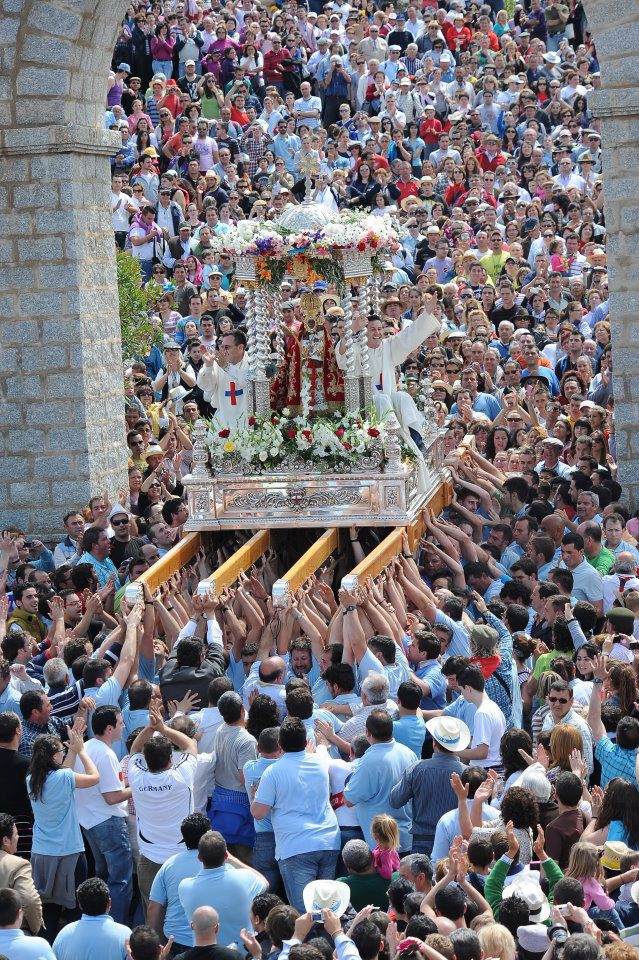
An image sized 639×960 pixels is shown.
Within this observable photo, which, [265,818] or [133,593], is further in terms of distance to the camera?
[133,593]

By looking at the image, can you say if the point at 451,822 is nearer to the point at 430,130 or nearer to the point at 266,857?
the point at 266,857

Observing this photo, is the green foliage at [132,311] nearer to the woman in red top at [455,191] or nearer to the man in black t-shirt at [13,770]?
the woman in red top at [455,191]

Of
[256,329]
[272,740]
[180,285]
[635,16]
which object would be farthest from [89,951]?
[180,285]

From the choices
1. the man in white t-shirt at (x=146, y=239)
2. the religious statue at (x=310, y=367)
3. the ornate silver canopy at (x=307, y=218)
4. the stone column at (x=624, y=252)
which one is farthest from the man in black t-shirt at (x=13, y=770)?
the man in white t-shirt at (x=146, y=239)

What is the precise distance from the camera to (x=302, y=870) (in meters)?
9.05

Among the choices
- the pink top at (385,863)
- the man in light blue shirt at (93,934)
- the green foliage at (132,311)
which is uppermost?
the green foliage at (132,311)

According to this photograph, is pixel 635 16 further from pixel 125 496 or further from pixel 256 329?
pixel 125 496

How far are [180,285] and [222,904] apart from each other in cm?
1347

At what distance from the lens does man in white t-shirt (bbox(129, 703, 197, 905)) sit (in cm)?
918

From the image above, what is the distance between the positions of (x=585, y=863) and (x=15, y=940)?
8.40ft

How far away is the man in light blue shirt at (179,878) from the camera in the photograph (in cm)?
848

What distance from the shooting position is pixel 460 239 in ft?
70.8

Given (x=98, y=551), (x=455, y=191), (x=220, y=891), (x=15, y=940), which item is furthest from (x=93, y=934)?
(x=455, y=191)

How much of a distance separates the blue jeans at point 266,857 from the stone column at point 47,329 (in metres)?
6.91
